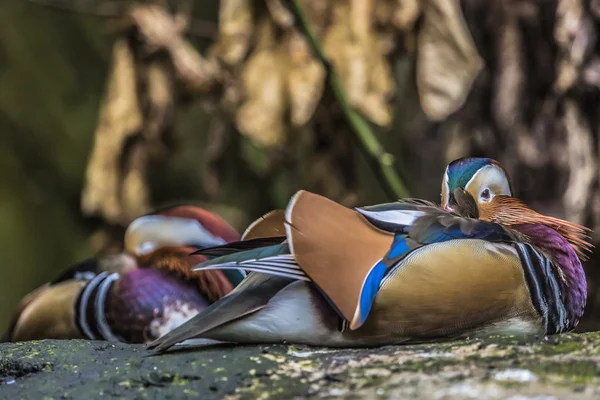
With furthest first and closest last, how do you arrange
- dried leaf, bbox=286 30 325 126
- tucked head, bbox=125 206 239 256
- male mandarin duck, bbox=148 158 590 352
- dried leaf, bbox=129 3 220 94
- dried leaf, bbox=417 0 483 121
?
1. dried leaf, bbox=129 3 220 94
2. dried leaf, bbox=286 30 325 126
3. dried leaf, bbox=417 0 483 121
4. tucked head, bbox=125 206 239 256
5. male mandarin duck, bbox=148 158 590 352

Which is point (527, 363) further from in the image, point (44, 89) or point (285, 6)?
point (44, 89)

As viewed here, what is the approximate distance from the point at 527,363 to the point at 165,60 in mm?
1709

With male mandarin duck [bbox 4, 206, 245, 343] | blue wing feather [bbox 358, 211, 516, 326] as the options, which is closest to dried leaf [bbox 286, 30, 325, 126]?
male mandarin duck [bbox 4, 206, 245, 343]

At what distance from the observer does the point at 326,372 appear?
0.79 m

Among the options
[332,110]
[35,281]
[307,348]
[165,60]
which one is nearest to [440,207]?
[307,348]

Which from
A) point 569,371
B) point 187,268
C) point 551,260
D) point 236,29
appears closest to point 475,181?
point 551,260

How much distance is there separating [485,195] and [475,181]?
1.3 inches

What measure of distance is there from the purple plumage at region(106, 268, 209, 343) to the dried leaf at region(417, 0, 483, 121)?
0.80 metres

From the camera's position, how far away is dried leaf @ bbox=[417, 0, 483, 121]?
73.2 inches

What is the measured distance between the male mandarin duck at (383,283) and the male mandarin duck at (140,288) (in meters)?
0.53

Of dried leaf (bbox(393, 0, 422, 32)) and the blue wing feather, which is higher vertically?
dried leaf (bbox(393, 0, 422, 32))

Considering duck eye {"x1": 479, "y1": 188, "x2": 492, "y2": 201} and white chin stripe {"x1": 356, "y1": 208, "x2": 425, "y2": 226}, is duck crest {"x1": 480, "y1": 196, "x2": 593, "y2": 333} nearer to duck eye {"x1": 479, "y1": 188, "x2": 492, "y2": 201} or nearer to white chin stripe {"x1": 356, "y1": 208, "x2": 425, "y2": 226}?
duck eye {"x1": 479, "y1": 188, "x2": 492, "y2": 201}

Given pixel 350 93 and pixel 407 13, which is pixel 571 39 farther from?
pixel 350 93

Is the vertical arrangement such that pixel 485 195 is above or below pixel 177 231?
above
